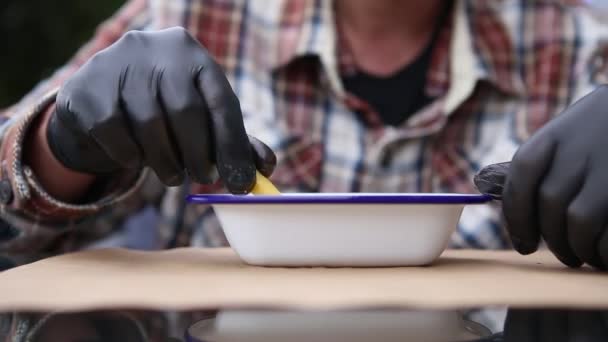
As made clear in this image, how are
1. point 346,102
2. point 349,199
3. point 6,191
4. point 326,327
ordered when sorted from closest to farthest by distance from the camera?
1. point 326,327
2. point 349,199
3. point 6,191
4. point 346,102

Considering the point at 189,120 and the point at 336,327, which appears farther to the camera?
the point at 189,120

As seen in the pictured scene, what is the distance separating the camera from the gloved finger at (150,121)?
57 cm

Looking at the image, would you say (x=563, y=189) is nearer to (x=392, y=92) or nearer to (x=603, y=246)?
(x=603, y=246)

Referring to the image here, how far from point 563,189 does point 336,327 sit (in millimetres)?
261

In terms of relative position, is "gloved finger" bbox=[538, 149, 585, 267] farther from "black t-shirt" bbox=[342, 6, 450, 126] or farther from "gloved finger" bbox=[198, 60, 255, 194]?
"black t-shirt" bbox=[342, 6, 450, 126]

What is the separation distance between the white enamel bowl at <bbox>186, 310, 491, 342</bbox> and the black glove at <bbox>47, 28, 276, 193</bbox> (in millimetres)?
208

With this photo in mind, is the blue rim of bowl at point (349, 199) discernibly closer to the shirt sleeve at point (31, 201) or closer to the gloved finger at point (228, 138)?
the gloved finger at point (228, 138)

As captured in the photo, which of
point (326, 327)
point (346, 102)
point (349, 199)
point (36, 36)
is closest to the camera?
point (326, 327)

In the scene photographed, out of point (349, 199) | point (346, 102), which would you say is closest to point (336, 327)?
point (349, 199)

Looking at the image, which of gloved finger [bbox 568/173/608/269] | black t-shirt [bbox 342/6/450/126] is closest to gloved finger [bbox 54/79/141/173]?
gloved finger [bbox 568/173/608/269]

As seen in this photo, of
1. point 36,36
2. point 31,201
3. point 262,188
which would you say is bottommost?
point 36,36

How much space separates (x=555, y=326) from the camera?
1.14 feet

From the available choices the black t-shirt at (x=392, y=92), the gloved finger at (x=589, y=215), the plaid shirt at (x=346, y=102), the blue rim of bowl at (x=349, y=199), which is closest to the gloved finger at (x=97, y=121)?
the blue rim of bowl at (x=349, y=199)

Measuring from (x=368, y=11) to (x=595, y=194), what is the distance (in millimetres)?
693
